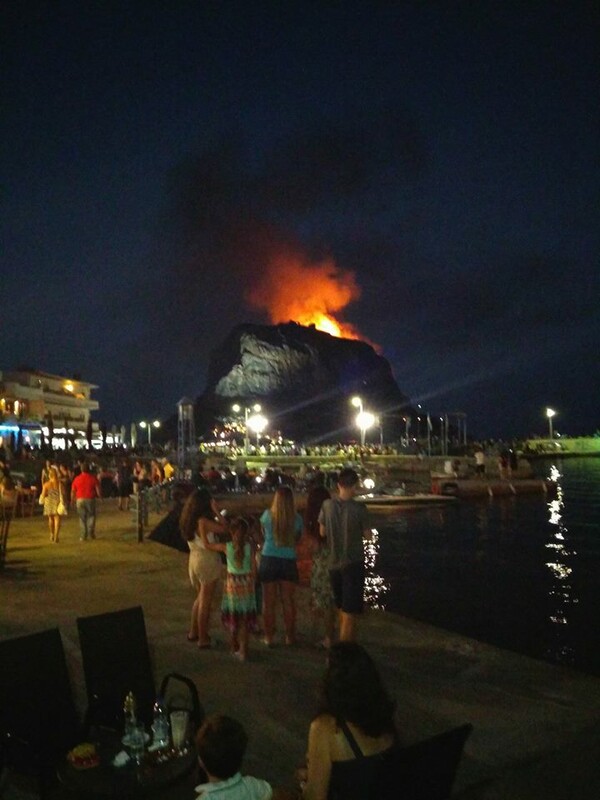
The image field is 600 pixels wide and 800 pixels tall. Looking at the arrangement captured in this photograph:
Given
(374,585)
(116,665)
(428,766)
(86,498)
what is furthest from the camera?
(374,585)

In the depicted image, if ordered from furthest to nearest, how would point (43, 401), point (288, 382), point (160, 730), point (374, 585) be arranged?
point (288, 382), point (43, 401), point (374, 585), point (160, 730)

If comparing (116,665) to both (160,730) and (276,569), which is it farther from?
(276,569)

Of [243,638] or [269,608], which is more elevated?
[269,608]

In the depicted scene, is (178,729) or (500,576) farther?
(500,576)

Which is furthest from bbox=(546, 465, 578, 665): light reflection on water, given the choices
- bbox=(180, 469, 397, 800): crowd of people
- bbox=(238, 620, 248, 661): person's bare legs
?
bbox=(238, 620, 248, 661): person's bare legs

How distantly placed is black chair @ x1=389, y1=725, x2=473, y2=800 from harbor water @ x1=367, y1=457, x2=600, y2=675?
739 cm

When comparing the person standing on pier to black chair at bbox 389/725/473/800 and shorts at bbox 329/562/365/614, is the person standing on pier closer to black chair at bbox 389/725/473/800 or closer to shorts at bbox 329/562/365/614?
shorts at bbox 329/562/365/614

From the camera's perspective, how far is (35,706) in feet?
13.4

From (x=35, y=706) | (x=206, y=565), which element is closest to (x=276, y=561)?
(x=206, y=565)

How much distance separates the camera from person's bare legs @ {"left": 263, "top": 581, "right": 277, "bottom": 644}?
7071mm

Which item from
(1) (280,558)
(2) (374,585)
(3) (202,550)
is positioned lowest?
(2) (374,585)

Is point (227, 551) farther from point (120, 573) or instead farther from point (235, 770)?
point (120, 573)

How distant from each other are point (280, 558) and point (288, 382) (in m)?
159

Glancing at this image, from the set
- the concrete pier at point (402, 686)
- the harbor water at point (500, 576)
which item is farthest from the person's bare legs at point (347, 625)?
the harbor water at point (500, 576)
